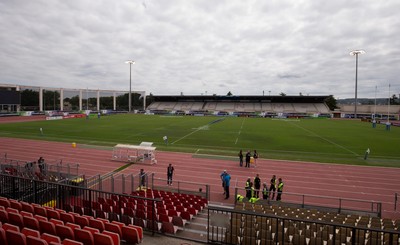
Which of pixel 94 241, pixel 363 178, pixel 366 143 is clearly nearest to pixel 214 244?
pixel 94 241

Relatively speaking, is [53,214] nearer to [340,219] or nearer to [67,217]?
[67,217]

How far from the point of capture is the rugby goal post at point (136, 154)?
22906 mm

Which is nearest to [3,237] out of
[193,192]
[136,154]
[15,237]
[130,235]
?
[15,237]

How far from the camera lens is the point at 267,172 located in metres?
20.9

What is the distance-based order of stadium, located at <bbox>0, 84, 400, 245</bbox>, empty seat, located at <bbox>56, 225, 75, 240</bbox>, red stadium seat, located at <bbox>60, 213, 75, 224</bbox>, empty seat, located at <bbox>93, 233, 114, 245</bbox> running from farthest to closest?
red stadium seat, located at <bbox>60, 213, 75, 224</bbox> → stadium, located at <bbox>0, 84, 400, 245</bbox> → empty seat, located at <bbox>56, 225, 75, 240</bbox> → empty seat, located at <bbox>93, 233, 114, 245</bbox>

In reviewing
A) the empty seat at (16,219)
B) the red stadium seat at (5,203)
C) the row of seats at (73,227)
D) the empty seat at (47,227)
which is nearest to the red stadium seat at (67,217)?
the row of seats at (73,227)

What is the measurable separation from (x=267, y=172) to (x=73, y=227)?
56.1 ft

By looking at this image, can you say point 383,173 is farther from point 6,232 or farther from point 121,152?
point 6,232

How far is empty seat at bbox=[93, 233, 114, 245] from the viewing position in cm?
539

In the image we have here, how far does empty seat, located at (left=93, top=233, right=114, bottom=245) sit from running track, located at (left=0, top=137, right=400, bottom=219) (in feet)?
31.9

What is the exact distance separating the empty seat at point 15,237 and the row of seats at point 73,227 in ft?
2.82

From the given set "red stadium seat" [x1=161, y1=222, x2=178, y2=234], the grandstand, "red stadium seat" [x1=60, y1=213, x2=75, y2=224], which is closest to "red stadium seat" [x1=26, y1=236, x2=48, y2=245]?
"red stadium seat" [x1=60, y1=213, x2=75, y2=224]

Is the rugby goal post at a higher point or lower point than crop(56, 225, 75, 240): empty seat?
lower

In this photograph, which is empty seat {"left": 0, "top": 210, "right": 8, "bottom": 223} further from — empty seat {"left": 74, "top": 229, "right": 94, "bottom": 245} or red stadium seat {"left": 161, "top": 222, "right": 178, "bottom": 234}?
red stadium seat {"left": 161, "top": 222, "right": 178, "bottom": 234}
